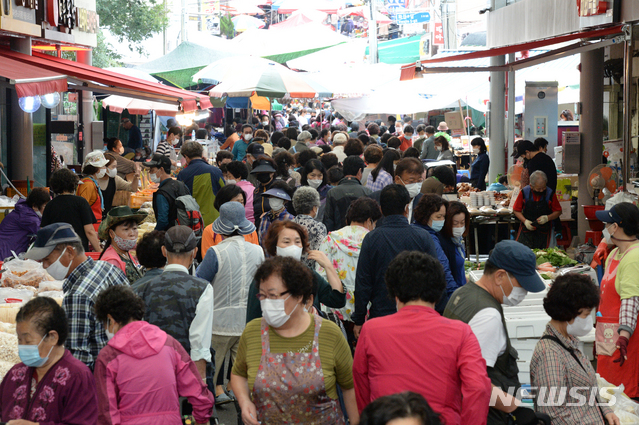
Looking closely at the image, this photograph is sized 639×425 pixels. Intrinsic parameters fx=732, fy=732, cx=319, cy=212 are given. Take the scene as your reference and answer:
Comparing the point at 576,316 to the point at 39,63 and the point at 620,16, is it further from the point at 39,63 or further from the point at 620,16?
the point at 39,63

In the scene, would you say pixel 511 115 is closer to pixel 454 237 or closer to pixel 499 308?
pixel 454 237

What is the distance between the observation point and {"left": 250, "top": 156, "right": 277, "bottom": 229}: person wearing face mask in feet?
28.5

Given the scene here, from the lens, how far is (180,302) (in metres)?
4.69

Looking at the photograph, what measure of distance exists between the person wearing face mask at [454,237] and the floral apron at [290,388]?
3.02m

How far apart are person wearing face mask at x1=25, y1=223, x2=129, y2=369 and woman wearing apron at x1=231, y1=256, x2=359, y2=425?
43.2 inches

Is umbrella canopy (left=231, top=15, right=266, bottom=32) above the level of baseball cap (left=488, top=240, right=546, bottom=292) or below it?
above

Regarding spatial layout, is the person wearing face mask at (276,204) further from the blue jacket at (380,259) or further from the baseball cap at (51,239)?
the baseball cap at (51,239)

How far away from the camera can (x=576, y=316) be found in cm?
412

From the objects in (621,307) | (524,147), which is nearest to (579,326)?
(621,307)

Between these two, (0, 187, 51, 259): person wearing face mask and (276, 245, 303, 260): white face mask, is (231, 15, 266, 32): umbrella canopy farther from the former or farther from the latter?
(276, 245, 303, 260): white face mask

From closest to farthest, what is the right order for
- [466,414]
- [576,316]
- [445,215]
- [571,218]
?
[466,414]
[576,316]
[445,215]
[571,218]

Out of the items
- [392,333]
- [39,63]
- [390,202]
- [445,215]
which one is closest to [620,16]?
[445,215]

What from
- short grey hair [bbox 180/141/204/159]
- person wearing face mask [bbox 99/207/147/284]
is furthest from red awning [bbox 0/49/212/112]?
person wearing face mask [bbox 99/207/147/284]

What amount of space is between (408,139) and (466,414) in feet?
54.2
